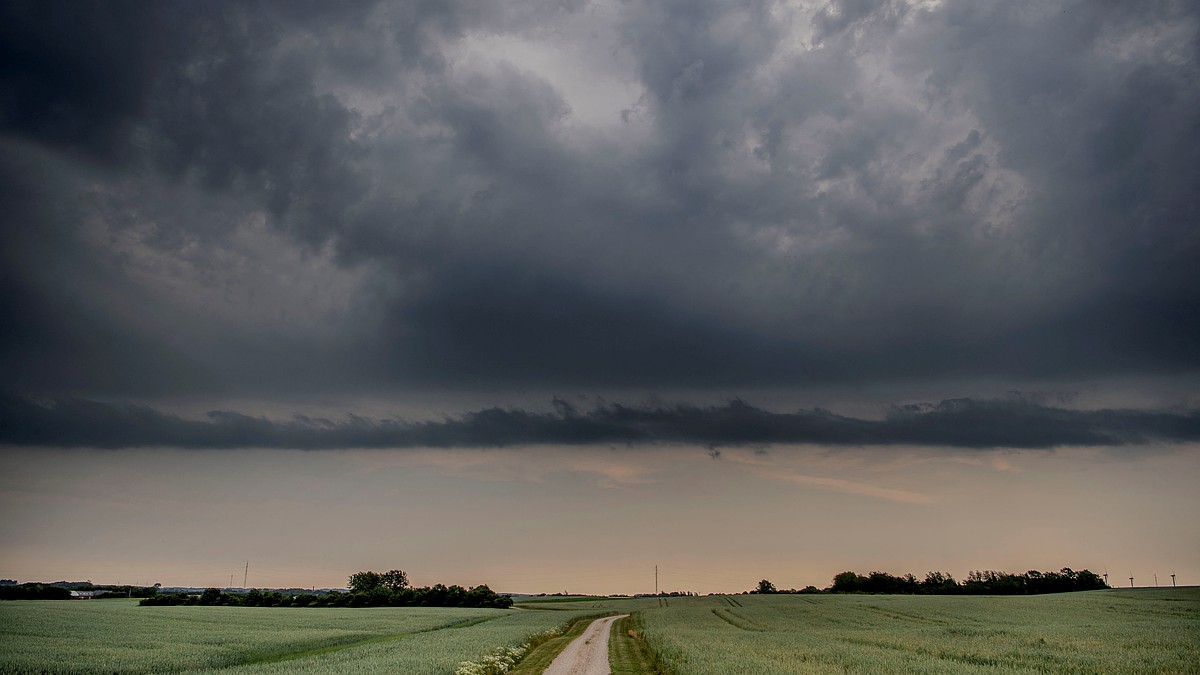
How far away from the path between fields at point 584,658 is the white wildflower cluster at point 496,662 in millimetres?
2093

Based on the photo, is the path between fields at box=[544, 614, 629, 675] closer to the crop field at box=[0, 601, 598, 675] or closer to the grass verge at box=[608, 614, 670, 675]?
the grass verge at box=[608, 614, 670, 675]

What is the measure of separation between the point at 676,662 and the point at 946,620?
45.5m

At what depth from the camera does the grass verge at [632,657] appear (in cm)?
3261

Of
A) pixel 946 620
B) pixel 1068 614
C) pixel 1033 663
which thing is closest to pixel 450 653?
pixel 1033 663

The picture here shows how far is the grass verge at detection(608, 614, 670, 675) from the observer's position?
32.6 meters

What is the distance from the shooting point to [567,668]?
110 feet

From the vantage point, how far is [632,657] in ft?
127

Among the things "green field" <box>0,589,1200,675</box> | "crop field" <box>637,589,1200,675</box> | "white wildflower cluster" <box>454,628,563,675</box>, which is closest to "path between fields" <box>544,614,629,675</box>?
"green field" <box>0,589,1200,675</box>

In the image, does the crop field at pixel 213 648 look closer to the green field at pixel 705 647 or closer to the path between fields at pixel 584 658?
the green field at pixel 705 647

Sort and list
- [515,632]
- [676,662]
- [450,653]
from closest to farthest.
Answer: [676,662]
[450,653]
[515,632]

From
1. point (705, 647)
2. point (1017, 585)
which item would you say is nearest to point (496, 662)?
point (705, 647)

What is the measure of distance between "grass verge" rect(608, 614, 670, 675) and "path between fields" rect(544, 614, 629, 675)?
1.48ft

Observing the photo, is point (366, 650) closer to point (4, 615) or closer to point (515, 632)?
point (515, 632)

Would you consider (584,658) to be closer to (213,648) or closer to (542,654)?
(542,654)
